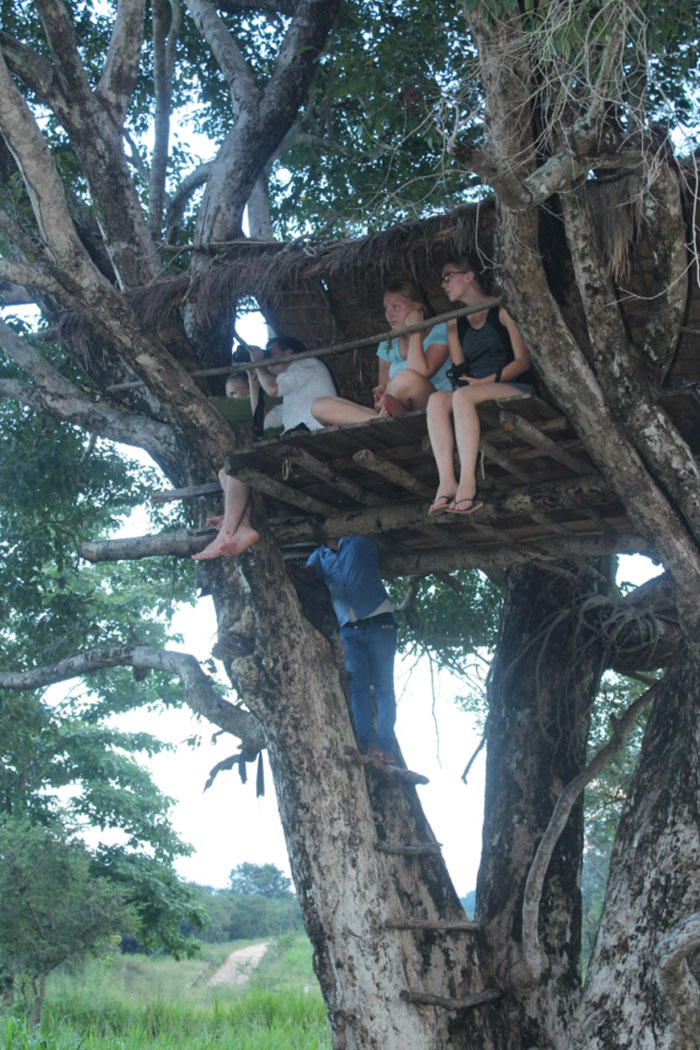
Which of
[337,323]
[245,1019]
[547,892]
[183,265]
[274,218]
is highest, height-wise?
[274,218]

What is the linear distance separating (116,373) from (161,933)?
7.38 metres

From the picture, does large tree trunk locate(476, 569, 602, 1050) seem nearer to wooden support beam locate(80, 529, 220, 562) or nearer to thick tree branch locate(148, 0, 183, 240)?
wooden support beam locate(80, 529, 220, 562)

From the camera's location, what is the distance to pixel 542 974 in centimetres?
452

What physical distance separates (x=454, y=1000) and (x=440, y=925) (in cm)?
30

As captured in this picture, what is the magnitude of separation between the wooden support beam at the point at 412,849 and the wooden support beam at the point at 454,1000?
582 millimetres

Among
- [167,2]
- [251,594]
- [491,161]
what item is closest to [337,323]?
[251,594]

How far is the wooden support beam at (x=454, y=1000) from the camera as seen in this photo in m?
4.13

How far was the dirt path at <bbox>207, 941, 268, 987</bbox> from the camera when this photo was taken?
1282cm

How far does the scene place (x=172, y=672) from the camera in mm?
5715

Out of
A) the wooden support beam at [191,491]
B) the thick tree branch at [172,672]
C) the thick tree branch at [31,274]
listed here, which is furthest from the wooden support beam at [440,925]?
the thick tree branch at [31,274]

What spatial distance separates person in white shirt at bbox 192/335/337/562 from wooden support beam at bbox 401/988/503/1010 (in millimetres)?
1989

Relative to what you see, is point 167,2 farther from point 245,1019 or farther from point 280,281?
point 245,1019

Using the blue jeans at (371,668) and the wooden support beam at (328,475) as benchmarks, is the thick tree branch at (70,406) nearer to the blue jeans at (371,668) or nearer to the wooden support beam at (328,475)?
the wooden support beam at (328,475)

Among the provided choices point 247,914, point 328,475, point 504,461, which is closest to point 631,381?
point 504,461
